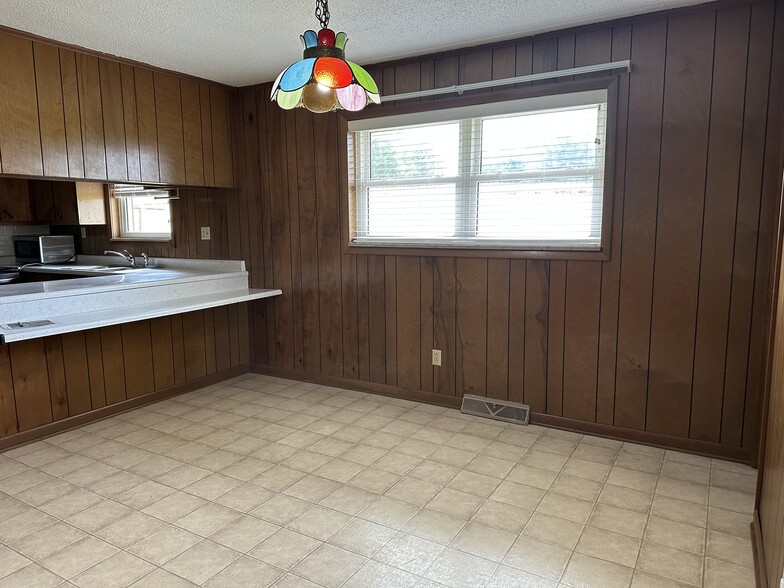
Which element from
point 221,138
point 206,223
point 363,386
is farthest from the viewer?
point 206,223

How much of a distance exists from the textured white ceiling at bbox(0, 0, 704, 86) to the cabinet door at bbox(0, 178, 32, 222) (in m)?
2.45

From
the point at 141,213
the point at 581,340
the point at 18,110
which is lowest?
the point at 581,340

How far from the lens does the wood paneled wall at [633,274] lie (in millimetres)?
2621

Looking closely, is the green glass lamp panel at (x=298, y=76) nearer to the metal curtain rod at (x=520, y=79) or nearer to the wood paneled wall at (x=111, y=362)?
the metal curtain rod at (x=520, y=79)

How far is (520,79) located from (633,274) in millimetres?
1332

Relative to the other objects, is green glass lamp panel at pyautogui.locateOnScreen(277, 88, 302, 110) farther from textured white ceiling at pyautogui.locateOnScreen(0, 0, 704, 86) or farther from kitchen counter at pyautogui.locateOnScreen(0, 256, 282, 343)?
kitchen counter at pyautogui.locateOnScreen(0, 256, 282, 343)

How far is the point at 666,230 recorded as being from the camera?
282 cm

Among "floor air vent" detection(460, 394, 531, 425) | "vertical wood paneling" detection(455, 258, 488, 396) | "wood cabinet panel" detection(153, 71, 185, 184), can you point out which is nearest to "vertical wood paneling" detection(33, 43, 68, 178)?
"wood cabinet panel" detection(153, 71, 185, 184)

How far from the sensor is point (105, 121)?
3434 mm

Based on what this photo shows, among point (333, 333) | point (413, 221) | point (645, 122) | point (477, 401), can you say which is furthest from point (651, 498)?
point (333, 333)

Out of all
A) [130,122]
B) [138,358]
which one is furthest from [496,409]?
[130,122]

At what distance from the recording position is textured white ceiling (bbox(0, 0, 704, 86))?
261 centimetres

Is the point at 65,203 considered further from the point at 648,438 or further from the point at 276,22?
the point at 648,438

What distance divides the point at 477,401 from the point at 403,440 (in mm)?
663
